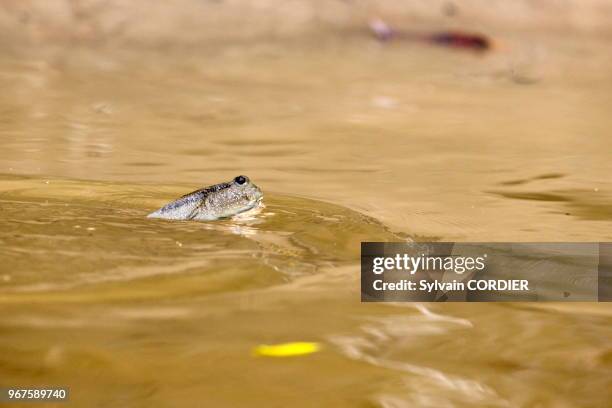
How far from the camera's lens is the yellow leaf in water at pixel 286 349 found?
8.24 feet

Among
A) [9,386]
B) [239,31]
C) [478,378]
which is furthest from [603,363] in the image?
[239,31]

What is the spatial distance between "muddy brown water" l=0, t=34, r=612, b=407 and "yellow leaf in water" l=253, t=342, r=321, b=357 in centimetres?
3

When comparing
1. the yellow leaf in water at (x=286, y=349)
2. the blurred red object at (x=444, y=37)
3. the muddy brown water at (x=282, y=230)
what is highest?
the blurred red object at (x=444, y=37)

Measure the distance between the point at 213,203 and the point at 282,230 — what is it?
27 cm

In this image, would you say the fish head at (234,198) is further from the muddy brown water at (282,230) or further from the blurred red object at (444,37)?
the blurred red object at (444,37)

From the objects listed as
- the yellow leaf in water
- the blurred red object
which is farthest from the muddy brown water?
the blurred red object

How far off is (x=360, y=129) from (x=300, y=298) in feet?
13.9

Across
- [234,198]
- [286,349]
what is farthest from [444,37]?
[286,349]

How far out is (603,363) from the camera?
8.50 ft

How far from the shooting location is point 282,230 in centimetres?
378

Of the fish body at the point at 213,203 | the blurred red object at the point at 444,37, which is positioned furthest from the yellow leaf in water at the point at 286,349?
the blurred red object at the point at 444,37

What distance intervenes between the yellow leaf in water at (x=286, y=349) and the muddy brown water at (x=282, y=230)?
33 millimetres

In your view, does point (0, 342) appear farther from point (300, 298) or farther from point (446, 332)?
point (446, 332)

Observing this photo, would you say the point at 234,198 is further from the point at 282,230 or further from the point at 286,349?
the point at 286,349
